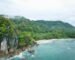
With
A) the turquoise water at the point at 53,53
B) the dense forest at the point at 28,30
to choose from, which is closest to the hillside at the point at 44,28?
the dense forest at the point at 28,30

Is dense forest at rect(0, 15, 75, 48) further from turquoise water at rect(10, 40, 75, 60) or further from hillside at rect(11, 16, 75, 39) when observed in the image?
turquoise water at rect(10, 40, 75, 60)

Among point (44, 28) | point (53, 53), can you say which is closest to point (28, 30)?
point (44, 28)

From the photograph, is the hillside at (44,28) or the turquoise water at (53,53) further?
the hillside at (44,28)

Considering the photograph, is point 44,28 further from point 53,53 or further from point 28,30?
point 53,53

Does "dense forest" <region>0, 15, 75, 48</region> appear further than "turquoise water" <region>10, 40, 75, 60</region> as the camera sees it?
Yes

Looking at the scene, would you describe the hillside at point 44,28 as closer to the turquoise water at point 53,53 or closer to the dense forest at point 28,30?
the dense forest at point 28,30

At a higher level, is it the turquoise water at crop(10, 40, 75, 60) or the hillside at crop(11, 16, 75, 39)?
the hillside at crop(11, 16, 75, 39)

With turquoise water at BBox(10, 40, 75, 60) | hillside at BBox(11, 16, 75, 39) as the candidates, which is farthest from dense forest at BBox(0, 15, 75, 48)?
turquoise water at BBox(10, 40, 75, 60)

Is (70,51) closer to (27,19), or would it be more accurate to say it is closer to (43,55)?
(43,55)
